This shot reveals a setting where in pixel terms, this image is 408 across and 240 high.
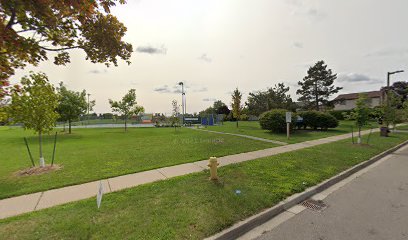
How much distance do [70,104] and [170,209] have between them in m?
21.9

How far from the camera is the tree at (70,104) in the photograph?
20672 mm

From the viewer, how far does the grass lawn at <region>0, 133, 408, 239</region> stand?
10.4ft

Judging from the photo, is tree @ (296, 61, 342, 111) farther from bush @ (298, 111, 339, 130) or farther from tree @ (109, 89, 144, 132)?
tree @ (109, 89, 144, 132)

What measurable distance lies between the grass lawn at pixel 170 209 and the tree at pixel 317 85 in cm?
3519

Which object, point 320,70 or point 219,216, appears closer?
point 219,216

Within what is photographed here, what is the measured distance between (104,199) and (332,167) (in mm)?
7195

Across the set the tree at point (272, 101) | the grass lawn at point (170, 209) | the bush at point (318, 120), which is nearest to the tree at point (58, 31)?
the grass lawn at point (170, 209)

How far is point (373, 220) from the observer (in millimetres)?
3811

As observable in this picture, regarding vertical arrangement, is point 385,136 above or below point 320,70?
below

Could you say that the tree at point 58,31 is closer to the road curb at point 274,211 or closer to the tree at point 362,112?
the road curb at point 274,211

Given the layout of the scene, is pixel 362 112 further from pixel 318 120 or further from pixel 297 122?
pixel 318 120

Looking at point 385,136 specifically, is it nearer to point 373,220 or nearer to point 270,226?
point 373,220

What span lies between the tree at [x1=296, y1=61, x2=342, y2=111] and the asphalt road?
3460 centimetres

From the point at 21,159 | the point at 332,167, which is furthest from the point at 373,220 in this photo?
the point at 21,159
